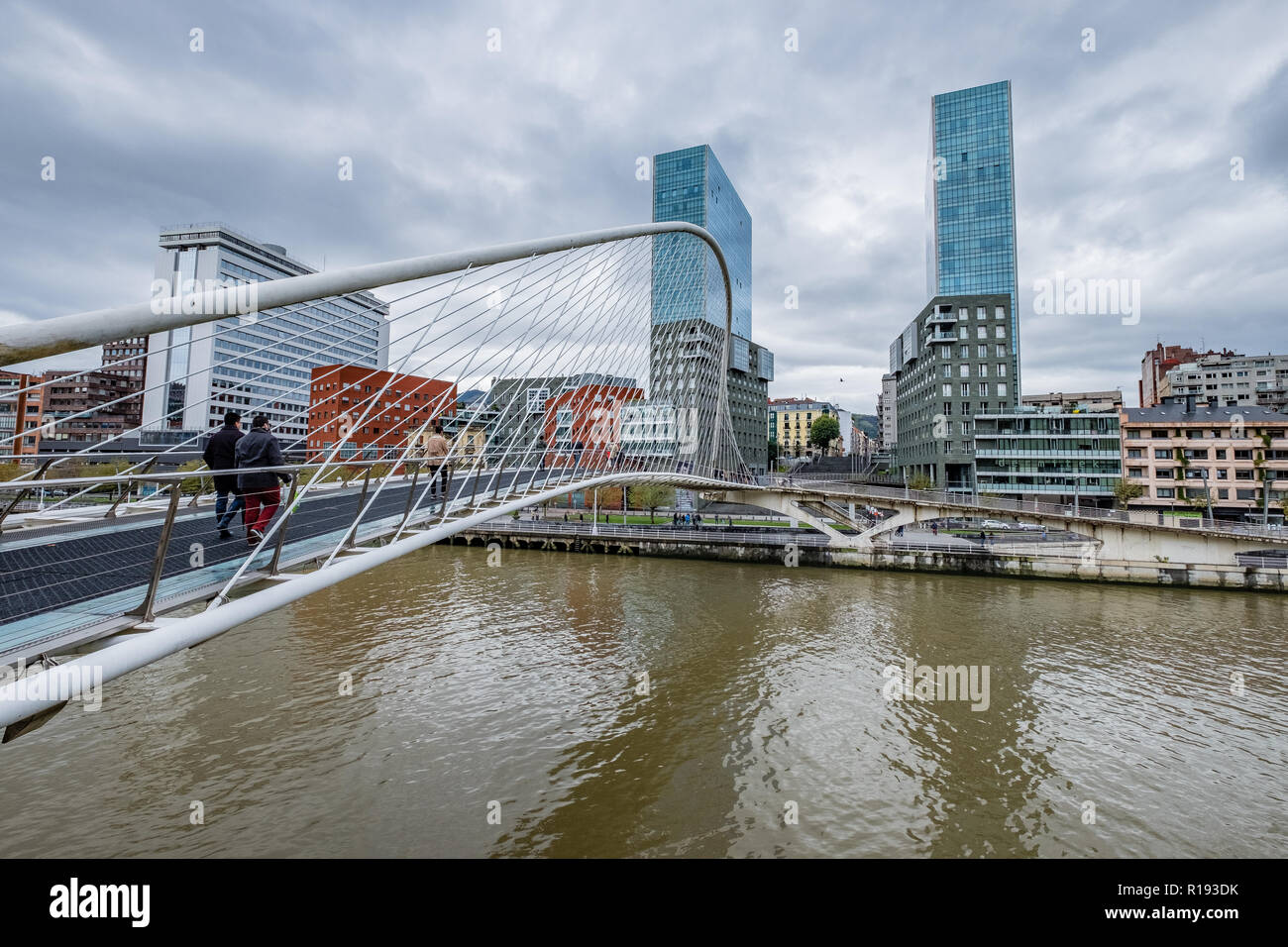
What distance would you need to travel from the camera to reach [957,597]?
1869 centimetres

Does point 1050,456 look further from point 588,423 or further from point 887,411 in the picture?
point 887,411

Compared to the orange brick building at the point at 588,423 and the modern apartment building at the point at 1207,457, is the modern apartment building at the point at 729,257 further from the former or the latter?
the modern apartment building at the point at 1207,457

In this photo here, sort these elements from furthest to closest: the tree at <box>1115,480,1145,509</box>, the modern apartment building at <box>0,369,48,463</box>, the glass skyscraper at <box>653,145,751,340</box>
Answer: the glass skyscraper at <box>653,145,751,340</box>
the tree at <box>1115,480,1145,509</box>
the modern apartment building at <box>0,369,48,463</box>

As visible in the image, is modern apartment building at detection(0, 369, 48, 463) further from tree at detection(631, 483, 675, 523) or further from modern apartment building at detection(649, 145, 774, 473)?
modern apartment building at detection(649, 145, 774, 473)

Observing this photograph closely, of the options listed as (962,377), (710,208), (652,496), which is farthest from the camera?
(710,208)

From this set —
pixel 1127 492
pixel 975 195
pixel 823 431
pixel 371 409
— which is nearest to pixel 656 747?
pixel 371 409

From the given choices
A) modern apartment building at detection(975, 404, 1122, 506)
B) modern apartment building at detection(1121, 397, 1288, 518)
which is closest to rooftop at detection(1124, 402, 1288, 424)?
modern apartment building at detection(1121, 397, 1288, 518)

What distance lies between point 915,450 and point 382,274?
53.3 metres

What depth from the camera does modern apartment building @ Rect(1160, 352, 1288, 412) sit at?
205 feet

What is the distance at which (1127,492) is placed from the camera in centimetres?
3581

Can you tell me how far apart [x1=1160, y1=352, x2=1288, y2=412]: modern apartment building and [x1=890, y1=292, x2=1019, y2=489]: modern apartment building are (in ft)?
105

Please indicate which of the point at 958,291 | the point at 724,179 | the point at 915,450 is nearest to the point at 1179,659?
the point at 915,450

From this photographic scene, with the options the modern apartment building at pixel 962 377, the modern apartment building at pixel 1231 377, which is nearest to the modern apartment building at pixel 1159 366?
the modern apartment building at pixel 1231 377

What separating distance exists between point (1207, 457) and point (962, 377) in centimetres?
1550
